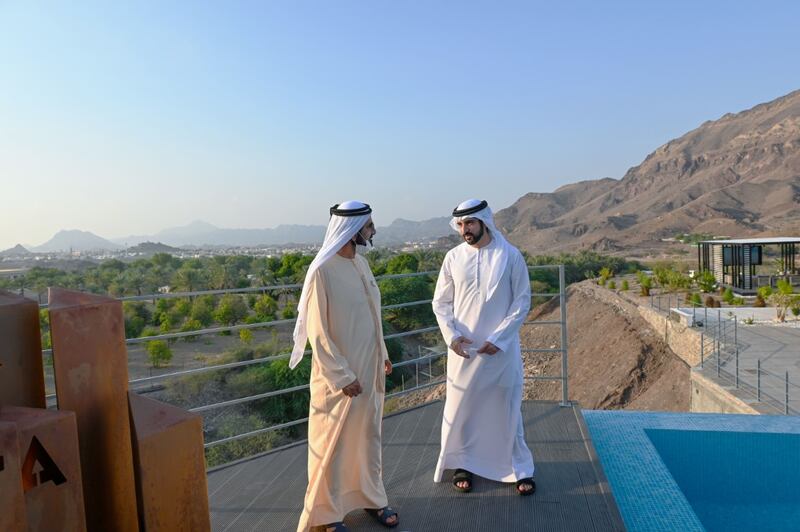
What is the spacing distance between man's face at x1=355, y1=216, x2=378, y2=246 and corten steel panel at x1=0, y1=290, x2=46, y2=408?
1335 mm

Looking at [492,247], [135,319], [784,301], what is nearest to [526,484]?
[492,247]

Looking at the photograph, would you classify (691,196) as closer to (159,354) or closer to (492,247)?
(159,354)

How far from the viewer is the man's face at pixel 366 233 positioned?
8.10 ft

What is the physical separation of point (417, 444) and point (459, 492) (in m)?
0.66

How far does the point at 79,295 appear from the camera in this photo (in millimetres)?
1353

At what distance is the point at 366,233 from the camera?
249 cm

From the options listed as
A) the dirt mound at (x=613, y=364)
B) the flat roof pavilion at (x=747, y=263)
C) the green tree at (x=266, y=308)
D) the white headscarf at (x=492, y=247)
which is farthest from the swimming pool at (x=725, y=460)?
the green tree at (x=266, y=308)

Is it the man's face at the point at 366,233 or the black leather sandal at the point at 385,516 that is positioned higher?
the man's face at the point at 366,233

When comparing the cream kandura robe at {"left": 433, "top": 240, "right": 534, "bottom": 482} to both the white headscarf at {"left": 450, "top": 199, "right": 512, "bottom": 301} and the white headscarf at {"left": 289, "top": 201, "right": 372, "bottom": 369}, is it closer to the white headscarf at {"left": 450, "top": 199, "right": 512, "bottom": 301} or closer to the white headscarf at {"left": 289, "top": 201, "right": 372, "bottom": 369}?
the white headscarf at {"left": 450, "top": 199, "right": 512, "bottom": 301}

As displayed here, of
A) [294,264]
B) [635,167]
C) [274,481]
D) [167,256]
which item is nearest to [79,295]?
[274,481]

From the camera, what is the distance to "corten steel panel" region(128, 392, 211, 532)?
51.4 inches

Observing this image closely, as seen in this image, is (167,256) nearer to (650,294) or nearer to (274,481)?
(650,294)

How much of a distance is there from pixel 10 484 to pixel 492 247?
91.3 inches

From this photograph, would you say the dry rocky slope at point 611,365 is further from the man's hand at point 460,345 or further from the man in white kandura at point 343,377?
the man in white kandura at point 343,377
